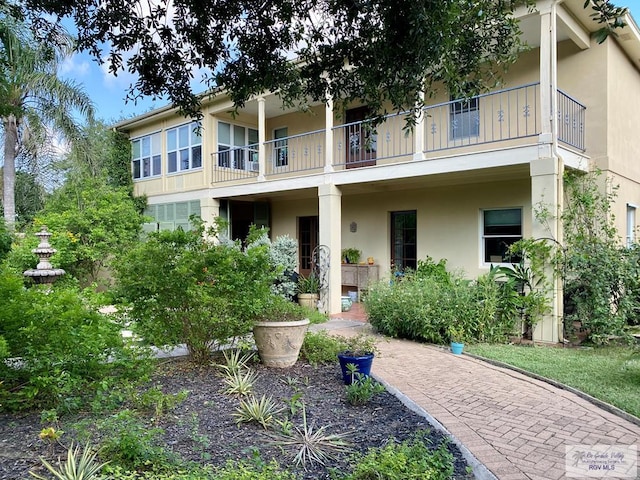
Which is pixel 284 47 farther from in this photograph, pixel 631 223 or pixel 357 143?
pixel 631 223

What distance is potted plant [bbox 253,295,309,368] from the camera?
5629 millimetres

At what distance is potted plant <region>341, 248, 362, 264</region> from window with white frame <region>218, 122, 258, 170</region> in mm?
4753

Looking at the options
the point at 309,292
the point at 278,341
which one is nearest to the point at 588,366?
the point at 278,341

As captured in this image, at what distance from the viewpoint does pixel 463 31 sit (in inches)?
162

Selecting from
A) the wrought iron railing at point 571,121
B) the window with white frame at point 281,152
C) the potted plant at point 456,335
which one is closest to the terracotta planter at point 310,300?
the potted plant at point 456,335

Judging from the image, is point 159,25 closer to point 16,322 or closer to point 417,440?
point 16,322

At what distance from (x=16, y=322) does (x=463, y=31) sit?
4.65 m

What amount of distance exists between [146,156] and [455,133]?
39.6 ft

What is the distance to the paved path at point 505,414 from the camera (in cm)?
362

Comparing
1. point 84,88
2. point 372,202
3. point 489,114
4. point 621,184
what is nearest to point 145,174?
point 84,88

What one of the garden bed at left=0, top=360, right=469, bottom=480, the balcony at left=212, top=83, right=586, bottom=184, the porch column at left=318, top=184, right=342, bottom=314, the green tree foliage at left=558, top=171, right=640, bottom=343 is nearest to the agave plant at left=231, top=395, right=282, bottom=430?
the garden bed at left=0, top=360, right=469, bottom=480

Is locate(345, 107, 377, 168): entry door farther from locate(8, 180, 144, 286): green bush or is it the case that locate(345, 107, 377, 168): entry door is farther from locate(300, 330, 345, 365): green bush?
locate(8, 180, 144, 286): green bush

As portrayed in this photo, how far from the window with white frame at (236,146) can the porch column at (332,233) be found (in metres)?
4.89

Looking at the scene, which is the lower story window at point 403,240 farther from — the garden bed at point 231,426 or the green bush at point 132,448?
A: the green bush at point 132,448
